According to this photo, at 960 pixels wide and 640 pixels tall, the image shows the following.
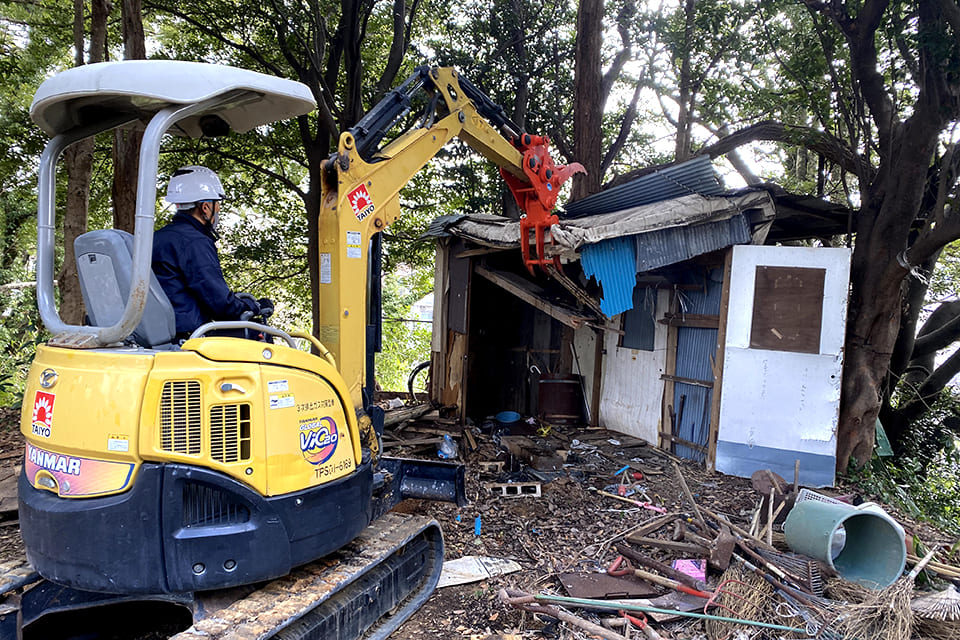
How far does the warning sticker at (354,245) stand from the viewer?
4164 mm

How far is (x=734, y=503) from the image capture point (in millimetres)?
5914

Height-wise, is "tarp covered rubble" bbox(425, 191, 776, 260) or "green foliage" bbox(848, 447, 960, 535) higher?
"tarp covered rubble" bbox(425, 191, 776, 260)

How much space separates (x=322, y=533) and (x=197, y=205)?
202 centimetres

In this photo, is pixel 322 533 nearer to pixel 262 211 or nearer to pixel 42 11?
pixel 262 211

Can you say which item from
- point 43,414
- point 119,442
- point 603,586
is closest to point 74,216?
point 43,414

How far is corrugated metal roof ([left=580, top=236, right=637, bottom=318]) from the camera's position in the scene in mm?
6574

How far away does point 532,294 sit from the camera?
8.34 meters

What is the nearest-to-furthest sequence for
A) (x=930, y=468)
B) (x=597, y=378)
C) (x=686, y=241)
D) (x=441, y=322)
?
(x=686, y=241) < (x=930, y=468) < (x=597, y=378) < (x=441, y=322)

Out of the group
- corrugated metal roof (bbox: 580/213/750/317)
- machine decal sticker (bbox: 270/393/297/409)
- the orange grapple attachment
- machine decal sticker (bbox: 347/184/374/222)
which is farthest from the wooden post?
machine decal sticker (bbox: 270/393/297/409)

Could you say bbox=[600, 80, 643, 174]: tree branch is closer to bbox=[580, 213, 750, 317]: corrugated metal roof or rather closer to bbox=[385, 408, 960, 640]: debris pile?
bbox=[580, 213, 750, 317]: corrugated metal roof

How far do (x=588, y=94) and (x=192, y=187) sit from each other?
765cm

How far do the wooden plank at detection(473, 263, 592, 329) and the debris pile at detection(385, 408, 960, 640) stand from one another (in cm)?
202

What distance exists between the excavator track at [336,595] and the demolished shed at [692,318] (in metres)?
3.51

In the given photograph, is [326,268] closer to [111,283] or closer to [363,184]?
[363,184]
